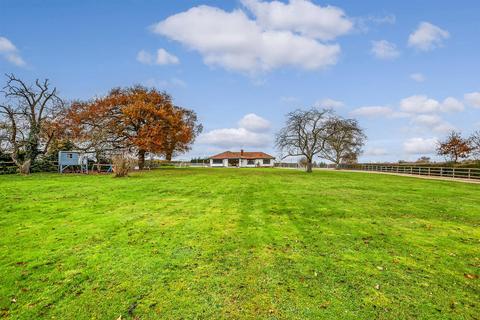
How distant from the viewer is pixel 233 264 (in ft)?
16.0

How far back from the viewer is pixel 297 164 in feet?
244

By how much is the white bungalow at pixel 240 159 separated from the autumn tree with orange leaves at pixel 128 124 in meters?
48.3

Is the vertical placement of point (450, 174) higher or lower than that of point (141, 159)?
lower

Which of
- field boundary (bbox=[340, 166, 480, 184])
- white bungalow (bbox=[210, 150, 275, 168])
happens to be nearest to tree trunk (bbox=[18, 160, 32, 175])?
field boundary (bbox=[340, 166, 480, 184])

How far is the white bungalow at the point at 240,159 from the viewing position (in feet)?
281

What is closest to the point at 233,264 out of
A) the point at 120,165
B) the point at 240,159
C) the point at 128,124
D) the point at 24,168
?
the point at 120,165

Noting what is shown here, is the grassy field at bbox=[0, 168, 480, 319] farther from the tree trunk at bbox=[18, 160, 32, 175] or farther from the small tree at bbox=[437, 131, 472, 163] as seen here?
the small tree at bbox=[437, 131, 472, 163]

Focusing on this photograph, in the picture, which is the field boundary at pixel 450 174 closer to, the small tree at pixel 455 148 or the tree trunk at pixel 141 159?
the small tree at pixel 455 148

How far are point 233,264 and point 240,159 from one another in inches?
3193

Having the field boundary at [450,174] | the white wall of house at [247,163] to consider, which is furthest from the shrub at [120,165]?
the white wall of house at [247,163]

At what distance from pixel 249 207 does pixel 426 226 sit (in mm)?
4897

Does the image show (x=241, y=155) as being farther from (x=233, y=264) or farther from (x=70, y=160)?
(x=233, y=264)

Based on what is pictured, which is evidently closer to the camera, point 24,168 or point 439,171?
point 24,168

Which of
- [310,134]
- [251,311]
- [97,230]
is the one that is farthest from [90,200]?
[310,134]
